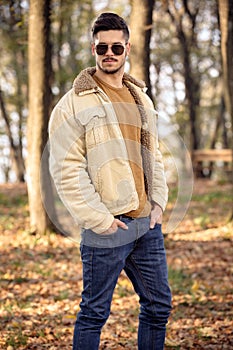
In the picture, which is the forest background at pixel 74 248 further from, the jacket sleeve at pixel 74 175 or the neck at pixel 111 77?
the jacket sleeve at pixel 74 175

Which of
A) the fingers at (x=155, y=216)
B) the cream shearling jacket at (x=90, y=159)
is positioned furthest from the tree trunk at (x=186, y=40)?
the cream shearling jacket at (x=90, y=159)

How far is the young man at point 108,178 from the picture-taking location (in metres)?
3.03

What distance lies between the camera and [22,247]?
8266 millimetres

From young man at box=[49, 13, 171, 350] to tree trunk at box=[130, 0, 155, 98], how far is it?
4.54m

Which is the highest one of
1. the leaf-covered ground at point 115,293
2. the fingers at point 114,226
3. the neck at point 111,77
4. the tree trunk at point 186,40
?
the tree trunk at point 186,40

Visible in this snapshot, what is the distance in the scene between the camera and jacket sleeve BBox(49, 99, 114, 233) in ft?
9.87

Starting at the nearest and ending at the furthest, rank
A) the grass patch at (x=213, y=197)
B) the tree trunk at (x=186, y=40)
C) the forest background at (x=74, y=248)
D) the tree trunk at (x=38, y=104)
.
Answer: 1. the forest background at (x=74, y=248)
2. the tree trunk at (x=38, y=104)
3. the grass patch at (x=213, y=197)
4. the tree trunk at (x=186, y=40)

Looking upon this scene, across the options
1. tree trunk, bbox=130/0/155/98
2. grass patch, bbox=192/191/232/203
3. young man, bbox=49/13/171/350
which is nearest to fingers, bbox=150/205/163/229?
young man, bbox=49/13/171/350

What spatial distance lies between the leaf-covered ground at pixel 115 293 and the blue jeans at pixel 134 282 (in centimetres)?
131

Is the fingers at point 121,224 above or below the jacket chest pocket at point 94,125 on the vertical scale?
below

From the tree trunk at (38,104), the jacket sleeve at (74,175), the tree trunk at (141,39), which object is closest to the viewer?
the jacket sleeve at (74,175)

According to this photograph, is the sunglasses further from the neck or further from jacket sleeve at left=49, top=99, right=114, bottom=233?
jacket sleeve at left=49, top=99, right=114, bottom=233

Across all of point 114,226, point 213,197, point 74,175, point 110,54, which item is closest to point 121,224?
point 114,226

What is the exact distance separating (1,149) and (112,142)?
2669 cm
